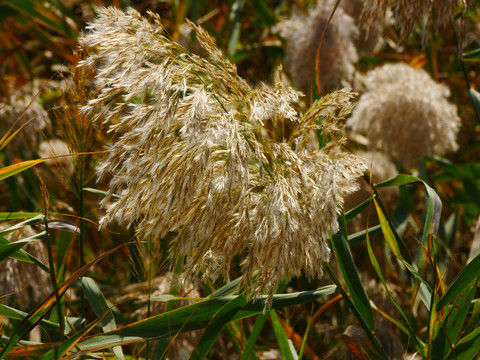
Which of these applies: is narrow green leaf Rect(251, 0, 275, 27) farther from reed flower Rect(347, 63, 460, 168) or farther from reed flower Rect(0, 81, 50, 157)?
reed flower Rect(0, 81, 50, 157)

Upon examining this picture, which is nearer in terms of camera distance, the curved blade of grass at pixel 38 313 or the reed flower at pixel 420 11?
the curved blade of grass at pixel 38 313

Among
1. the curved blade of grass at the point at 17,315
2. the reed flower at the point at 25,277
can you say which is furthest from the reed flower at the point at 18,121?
the curved blade of grass at the point at 17,315

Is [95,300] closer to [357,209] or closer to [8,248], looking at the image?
[8,248]

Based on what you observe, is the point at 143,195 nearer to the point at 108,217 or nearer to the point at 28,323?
the point at 108,217

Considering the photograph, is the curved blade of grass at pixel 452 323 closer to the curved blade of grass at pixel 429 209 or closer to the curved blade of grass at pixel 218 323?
the curved blade of grass at pixel 429 209

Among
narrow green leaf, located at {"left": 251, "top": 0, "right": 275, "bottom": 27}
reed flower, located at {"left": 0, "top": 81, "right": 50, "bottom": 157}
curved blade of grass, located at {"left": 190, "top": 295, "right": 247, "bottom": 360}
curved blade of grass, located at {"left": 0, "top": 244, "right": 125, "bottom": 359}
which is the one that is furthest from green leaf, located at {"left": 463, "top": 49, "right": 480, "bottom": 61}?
reed flower, located at {"left": 0, "top": 81, "right": 50, "bottom": 157}

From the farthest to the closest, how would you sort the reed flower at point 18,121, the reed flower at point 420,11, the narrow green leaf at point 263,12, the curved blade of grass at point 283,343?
the narrow green leaf at point 263,12 < the reed flower at point 18,121 < the reed flower at point 420,11 < the curved blade of grass at point 283,343
